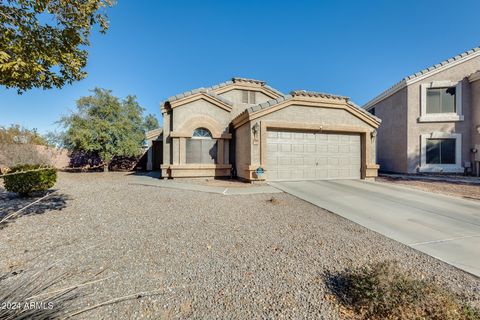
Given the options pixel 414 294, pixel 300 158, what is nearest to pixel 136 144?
pixel 300 158

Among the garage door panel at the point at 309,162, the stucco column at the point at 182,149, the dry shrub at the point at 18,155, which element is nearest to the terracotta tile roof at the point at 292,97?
the garage door panel at the point at 309,162

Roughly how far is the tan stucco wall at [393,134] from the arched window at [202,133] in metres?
13.9

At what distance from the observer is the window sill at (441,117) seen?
1411cm

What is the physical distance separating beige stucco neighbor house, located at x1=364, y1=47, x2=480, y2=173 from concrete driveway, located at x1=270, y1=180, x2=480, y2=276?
27.5 ft

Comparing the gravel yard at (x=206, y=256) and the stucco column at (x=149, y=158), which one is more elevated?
the stucco column at (x=149, y=158)

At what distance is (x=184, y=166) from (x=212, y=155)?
5.63ft

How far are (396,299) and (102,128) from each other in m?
17.9

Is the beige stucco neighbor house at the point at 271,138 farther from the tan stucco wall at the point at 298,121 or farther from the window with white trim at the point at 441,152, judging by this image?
the window with white trim at the point at 441,152

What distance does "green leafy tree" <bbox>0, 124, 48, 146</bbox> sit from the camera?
13.0 metres

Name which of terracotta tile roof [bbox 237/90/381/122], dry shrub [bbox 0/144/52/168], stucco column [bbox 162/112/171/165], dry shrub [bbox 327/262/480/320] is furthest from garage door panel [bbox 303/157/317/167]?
dry shrub [bbox 0/144/52/168]

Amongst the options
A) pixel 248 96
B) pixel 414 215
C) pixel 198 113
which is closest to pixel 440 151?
pixel 414 215

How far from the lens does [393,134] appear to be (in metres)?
16.0

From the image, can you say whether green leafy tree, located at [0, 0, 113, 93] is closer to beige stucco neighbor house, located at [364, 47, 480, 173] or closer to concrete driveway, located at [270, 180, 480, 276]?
concrete driveway, located at [270, 180, 480, 276]

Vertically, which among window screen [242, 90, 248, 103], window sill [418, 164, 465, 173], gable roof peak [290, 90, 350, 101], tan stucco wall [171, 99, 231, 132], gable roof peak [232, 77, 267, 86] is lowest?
window sill [418, 164, 465, 173]
